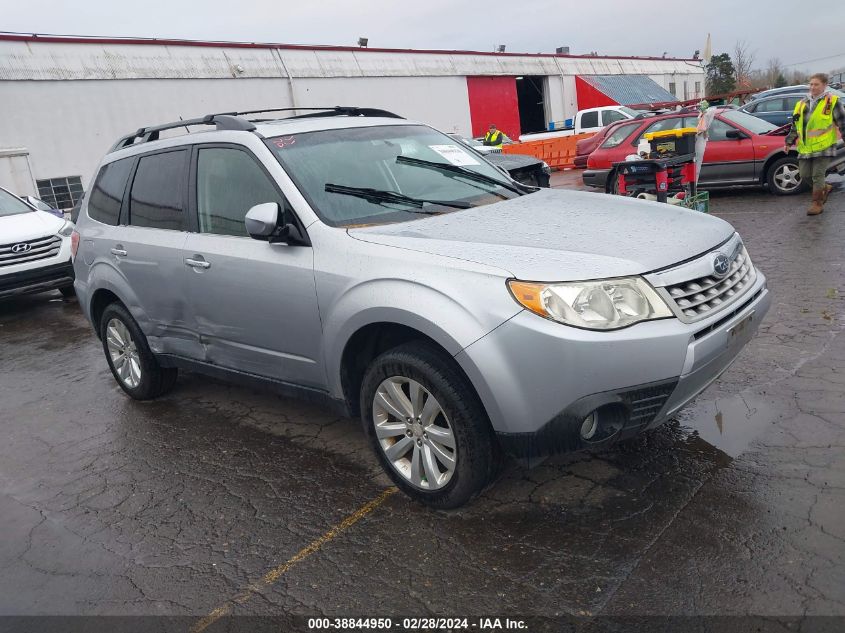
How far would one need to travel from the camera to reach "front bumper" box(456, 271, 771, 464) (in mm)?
2801

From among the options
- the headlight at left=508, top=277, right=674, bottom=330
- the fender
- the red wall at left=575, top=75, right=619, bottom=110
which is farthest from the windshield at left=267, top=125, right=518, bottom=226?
the red wall at left=575, top=75, right=619, bottom=110

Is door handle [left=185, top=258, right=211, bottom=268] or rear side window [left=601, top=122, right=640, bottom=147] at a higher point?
door handle [left=185, top=258, right=211, bottom=268]

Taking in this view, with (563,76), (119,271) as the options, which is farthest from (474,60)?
(119,271)

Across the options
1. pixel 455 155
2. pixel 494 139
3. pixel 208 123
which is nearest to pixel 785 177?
pixel 455 155

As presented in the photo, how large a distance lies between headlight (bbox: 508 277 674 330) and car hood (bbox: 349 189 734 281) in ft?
0.13

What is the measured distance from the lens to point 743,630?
94.7 inches

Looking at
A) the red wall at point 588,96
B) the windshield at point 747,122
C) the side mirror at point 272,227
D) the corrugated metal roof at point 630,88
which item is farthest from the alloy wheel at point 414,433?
the corrugated metal roof at point 630,88

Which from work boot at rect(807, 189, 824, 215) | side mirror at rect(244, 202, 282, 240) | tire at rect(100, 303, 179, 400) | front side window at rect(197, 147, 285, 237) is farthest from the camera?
work boot at rect(807, 189, 824, 215)

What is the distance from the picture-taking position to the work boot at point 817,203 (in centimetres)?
938

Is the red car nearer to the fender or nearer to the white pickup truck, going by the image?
the fender

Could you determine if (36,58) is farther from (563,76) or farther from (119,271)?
(563,76)

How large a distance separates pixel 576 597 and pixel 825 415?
2.02 m

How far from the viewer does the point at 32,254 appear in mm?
9125

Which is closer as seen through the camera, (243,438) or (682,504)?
(682,504)
